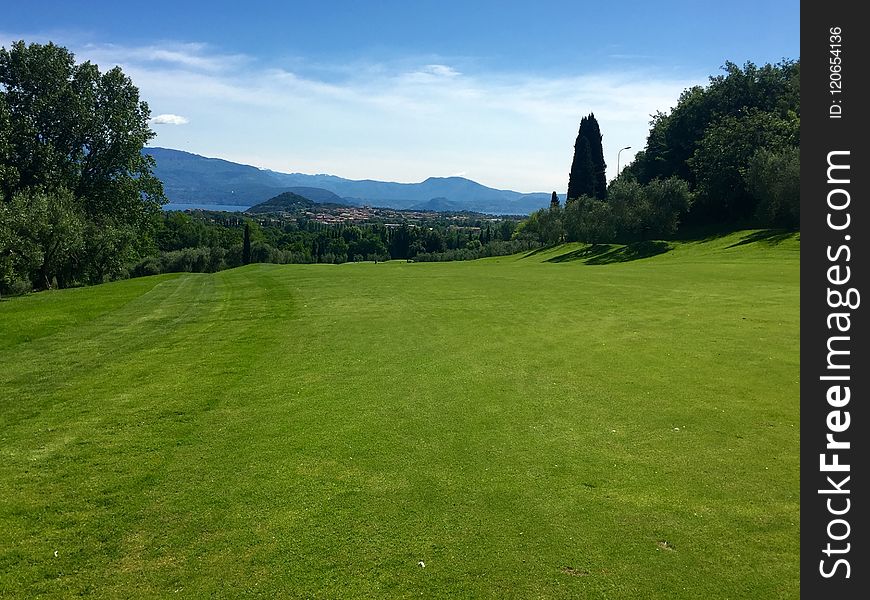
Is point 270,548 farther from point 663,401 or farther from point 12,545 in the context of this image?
point 663,401

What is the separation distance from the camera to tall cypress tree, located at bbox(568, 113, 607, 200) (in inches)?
4286

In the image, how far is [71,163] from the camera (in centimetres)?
4722

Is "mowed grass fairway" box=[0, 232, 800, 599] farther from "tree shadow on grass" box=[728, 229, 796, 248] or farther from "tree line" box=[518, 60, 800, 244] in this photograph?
"tree line" box=[518, 60, 800, 244]

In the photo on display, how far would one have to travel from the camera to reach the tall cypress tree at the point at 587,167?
10888cm

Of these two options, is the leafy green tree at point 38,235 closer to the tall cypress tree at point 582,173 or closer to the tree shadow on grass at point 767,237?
the tree shadow on grass at point 767,237

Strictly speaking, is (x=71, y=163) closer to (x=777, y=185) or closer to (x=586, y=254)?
(x=586, y=254)

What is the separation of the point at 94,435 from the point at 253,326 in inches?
428

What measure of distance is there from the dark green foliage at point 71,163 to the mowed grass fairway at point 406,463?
22756 mm

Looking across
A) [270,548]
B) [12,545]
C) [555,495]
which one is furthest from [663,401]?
[12,545]

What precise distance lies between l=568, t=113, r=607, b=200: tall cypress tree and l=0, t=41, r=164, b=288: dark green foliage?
78.2 metres

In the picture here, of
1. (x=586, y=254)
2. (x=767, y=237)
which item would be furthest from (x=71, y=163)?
(x=767, y=237)

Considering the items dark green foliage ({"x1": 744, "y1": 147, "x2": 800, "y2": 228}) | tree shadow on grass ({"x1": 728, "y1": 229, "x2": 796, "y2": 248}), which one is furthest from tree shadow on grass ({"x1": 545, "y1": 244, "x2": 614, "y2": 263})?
dark green foliage ({"x1": 744, "y1": 147, "x2": 800, "y2": 228})

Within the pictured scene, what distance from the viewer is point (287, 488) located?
7.67 metres

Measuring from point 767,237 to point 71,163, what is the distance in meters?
63.3
